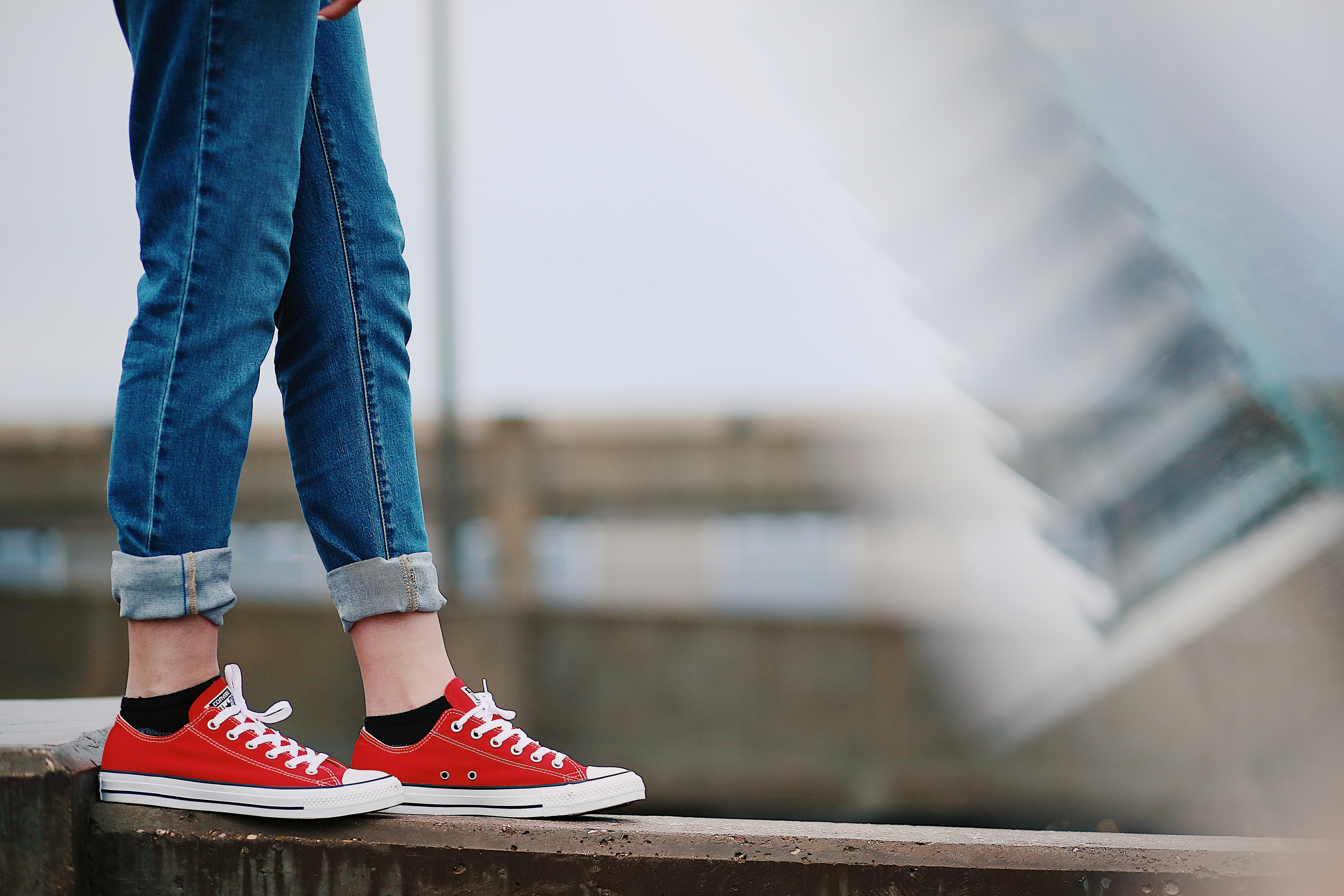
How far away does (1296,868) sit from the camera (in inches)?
25.3

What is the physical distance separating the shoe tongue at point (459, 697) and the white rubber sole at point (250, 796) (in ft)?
0.25

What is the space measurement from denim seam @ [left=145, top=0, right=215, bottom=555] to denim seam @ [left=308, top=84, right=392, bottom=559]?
0.26ft

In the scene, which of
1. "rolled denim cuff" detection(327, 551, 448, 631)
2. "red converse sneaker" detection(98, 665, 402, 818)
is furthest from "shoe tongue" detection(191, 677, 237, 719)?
"rolled denim cuff" detection(327, 551, 448, 631)

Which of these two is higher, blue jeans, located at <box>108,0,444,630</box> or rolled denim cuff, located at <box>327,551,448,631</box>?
blue jeans, located at <box>108,0,444,630</box>

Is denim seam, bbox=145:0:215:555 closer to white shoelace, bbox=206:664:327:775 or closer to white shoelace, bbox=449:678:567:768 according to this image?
white shoelace, bbox=206:664:327:775

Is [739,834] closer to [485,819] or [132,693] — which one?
[485,819]

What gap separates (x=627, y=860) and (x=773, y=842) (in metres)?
0.12

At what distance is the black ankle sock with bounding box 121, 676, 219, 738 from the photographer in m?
0.70

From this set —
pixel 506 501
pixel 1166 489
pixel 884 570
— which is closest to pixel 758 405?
pixel 884 570

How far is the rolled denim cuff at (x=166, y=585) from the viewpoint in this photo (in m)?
0.67

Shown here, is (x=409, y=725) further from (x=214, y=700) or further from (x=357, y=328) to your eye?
(x=357, y=328)

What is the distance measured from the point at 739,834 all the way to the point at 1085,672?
503 cm

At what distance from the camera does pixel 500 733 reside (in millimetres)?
745

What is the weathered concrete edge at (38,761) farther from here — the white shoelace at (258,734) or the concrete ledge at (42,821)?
the white shoelace at (258,734)
